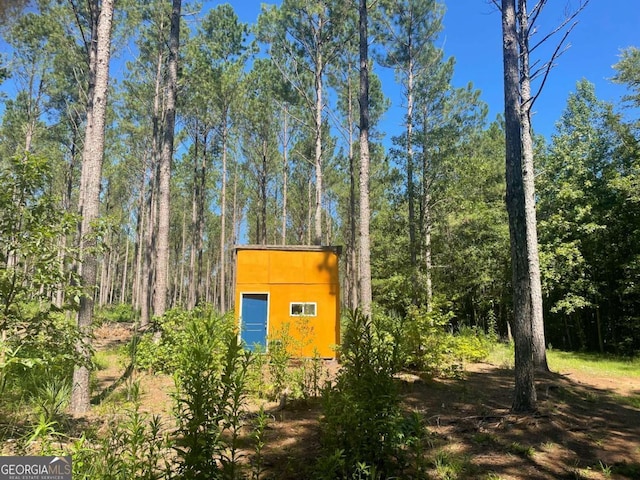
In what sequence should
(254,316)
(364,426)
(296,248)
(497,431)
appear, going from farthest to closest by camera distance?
(296,248) → (254,316) → (497,431) → (364,426)

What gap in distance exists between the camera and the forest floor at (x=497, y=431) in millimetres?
3268

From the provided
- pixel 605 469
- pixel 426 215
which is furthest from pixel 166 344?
pixel 426 215

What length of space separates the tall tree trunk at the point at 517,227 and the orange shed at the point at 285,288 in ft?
20.1

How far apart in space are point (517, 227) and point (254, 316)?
749 cm

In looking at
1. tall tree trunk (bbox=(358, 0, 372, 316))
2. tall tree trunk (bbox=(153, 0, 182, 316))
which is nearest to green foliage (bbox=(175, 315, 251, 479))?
tall tree trunk (bbox=(358, 0, 372, 316))

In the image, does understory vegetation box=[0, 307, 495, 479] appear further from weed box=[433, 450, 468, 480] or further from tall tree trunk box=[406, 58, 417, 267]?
tall tree trunk box=[406, 58, 417, 267]

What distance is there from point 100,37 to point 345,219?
25342 mm

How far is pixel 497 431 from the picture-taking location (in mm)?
4207

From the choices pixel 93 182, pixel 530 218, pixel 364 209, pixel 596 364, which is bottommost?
pixel 596 364

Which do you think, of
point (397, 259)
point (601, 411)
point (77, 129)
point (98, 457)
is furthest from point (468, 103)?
point (98, 457)

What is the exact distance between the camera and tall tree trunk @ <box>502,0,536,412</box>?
474 centimetres

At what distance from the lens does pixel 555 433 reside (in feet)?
13.6

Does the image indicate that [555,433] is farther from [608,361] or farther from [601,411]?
[608,361]

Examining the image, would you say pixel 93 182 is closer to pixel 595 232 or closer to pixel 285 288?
pixel 285 288
